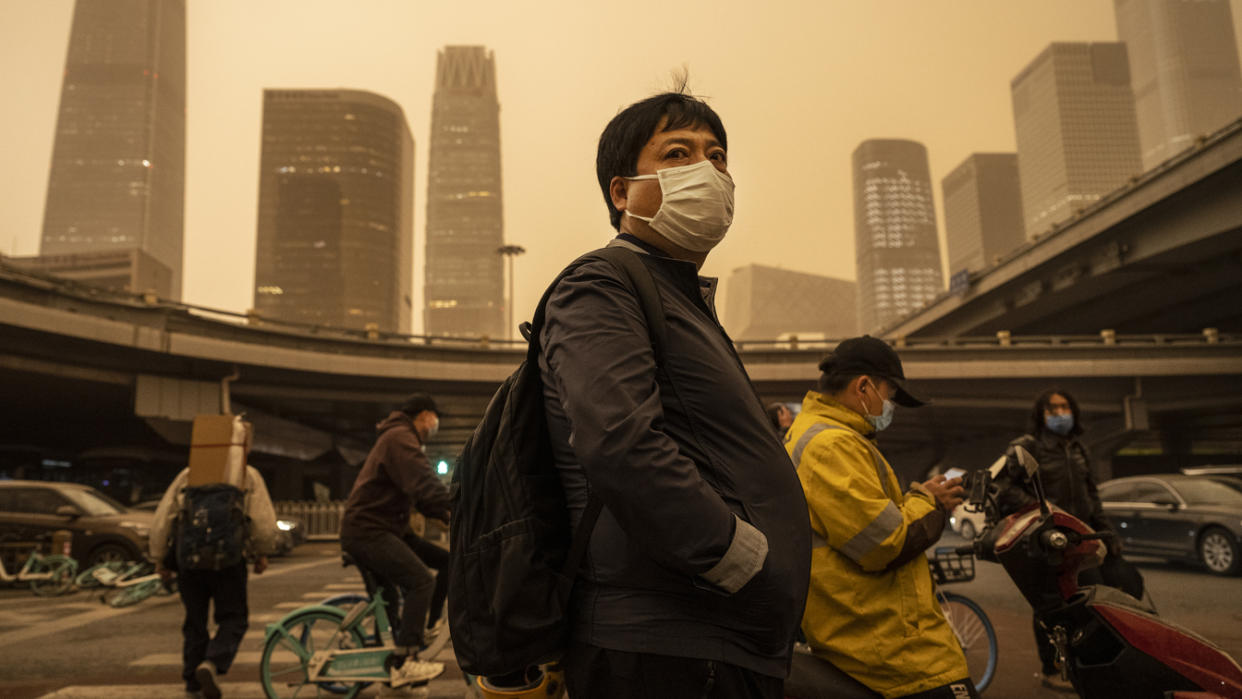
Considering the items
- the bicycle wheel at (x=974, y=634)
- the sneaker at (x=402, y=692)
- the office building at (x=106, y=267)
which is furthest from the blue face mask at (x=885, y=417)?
the office building at (x=106, y=267)

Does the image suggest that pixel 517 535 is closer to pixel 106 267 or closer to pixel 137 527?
pixel 137 527

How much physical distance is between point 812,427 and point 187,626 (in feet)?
14.6

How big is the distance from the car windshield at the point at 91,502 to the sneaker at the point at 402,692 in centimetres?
1143

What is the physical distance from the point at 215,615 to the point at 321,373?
101 feet

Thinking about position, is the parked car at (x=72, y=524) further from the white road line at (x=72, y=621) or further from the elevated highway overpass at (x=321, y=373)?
the elevated highway overpass at (x=321, y=373)

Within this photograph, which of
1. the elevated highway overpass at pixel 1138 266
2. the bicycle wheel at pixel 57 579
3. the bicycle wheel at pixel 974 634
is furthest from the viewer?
the elevated highway overpass at pixel 1138 266

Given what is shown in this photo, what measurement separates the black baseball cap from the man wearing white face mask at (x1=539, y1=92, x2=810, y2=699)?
1385 mm

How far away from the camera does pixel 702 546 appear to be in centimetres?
151

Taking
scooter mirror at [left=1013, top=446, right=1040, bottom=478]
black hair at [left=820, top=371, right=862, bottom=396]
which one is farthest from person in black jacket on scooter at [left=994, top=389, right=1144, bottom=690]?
black hair at [left=820, top=371, right=862, bottom=396]

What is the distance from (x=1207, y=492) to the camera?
485 inches

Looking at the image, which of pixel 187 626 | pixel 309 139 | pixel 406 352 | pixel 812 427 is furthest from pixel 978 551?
pixel 309 139

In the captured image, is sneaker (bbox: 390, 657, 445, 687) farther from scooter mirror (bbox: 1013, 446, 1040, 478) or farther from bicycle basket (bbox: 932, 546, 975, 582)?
scooter mirror (bbox: 1013, 446, 1040, 478)

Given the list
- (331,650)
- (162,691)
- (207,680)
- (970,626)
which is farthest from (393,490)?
(970,626)

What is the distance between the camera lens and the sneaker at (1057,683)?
17.5ft
